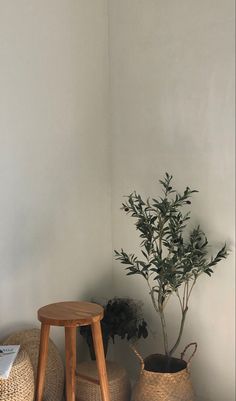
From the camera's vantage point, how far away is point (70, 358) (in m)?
2.18

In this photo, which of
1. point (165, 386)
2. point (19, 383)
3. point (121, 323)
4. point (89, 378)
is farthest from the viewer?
point (121, 323)

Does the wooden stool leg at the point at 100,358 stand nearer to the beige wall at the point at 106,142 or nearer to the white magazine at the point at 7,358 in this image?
the white magazine at the point at 7,358

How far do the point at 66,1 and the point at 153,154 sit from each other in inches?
33.7

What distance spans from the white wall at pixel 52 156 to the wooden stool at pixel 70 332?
1.00ft

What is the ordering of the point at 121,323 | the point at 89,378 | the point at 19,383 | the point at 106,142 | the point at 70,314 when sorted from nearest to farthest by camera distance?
the point at 19,383 < the point at 70,314 < the point at 89,378 < the point at 121,323 < the point at 106,142

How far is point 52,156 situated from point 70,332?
33.7 inches

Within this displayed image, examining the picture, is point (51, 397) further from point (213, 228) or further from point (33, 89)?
point (33, 89)

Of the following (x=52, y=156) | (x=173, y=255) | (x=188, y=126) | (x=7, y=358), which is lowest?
(x=7, y=358)

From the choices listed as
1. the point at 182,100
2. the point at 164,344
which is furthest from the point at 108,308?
the point at 182,100

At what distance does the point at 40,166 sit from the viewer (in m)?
2.47

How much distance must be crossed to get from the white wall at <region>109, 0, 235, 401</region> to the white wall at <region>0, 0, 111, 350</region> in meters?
0.13

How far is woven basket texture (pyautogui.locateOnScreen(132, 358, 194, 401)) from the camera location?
89.8 inches

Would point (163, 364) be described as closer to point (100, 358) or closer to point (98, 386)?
point (98, 386)

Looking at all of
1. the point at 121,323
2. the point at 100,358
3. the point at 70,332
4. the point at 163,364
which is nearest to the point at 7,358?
the point at 70,332
